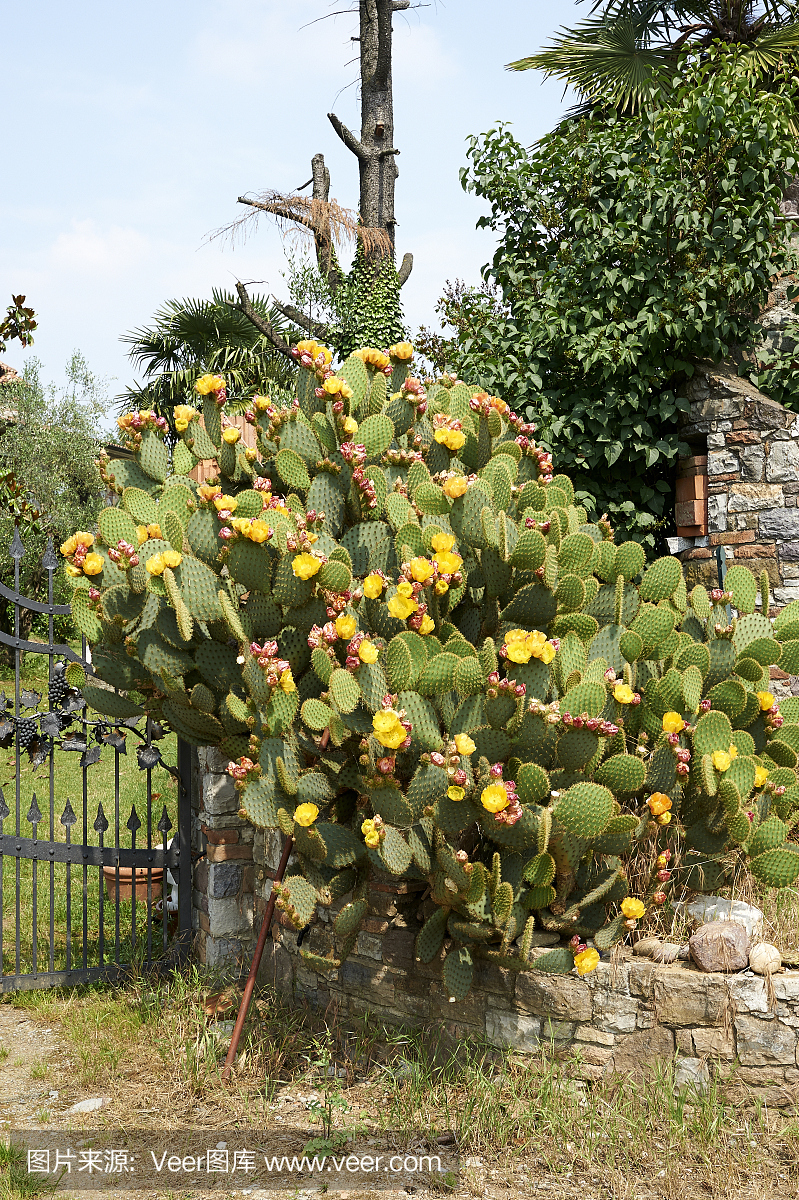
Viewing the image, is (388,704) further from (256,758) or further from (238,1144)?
(238,1144)

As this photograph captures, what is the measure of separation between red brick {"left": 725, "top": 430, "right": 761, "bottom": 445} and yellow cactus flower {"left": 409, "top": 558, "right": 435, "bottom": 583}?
11.9ft

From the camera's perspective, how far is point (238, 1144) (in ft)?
10.4

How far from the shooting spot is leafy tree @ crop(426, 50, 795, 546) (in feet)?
19.1

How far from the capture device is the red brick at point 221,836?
445 cm

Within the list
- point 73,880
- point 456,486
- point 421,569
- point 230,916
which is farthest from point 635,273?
point 73,880

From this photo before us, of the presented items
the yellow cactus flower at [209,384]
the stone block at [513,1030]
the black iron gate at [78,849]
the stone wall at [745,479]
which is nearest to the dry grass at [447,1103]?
the stone block at [513,1030]

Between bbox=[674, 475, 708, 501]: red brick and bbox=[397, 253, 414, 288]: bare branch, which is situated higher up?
bbox=[397, 253, 414, 288]: bare branch

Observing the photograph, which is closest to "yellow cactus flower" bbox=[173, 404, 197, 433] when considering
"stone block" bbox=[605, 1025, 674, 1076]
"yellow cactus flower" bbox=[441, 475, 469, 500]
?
"yellow cactus flower" bbox=[441, 475, 469, 500]

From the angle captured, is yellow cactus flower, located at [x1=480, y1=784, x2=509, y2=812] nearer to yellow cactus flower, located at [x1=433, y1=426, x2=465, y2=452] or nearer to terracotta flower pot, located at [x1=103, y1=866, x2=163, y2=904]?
yellow cactus flower, located at [x1=433, y1=426, x2=465, y2=452]

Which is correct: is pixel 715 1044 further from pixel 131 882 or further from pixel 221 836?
pixel 131 882

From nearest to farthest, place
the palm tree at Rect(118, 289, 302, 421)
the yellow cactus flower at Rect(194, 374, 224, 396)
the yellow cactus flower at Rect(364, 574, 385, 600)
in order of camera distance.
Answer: the yellow cactus flower at Rect(364, 574, 385, 600)
the yellow cactus flower at Rect(194, 374, 224, 396)
the palm tree at Rect(118, 289, 302, 421)

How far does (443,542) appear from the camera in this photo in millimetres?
3070

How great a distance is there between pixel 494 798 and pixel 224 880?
2.09 metres

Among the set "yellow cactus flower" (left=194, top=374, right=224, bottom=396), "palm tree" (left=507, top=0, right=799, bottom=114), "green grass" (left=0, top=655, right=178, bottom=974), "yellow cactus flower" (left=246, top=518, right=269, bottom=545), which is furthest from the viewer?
"palm tree" (left=507, top=0, right=799, bottom=114)
